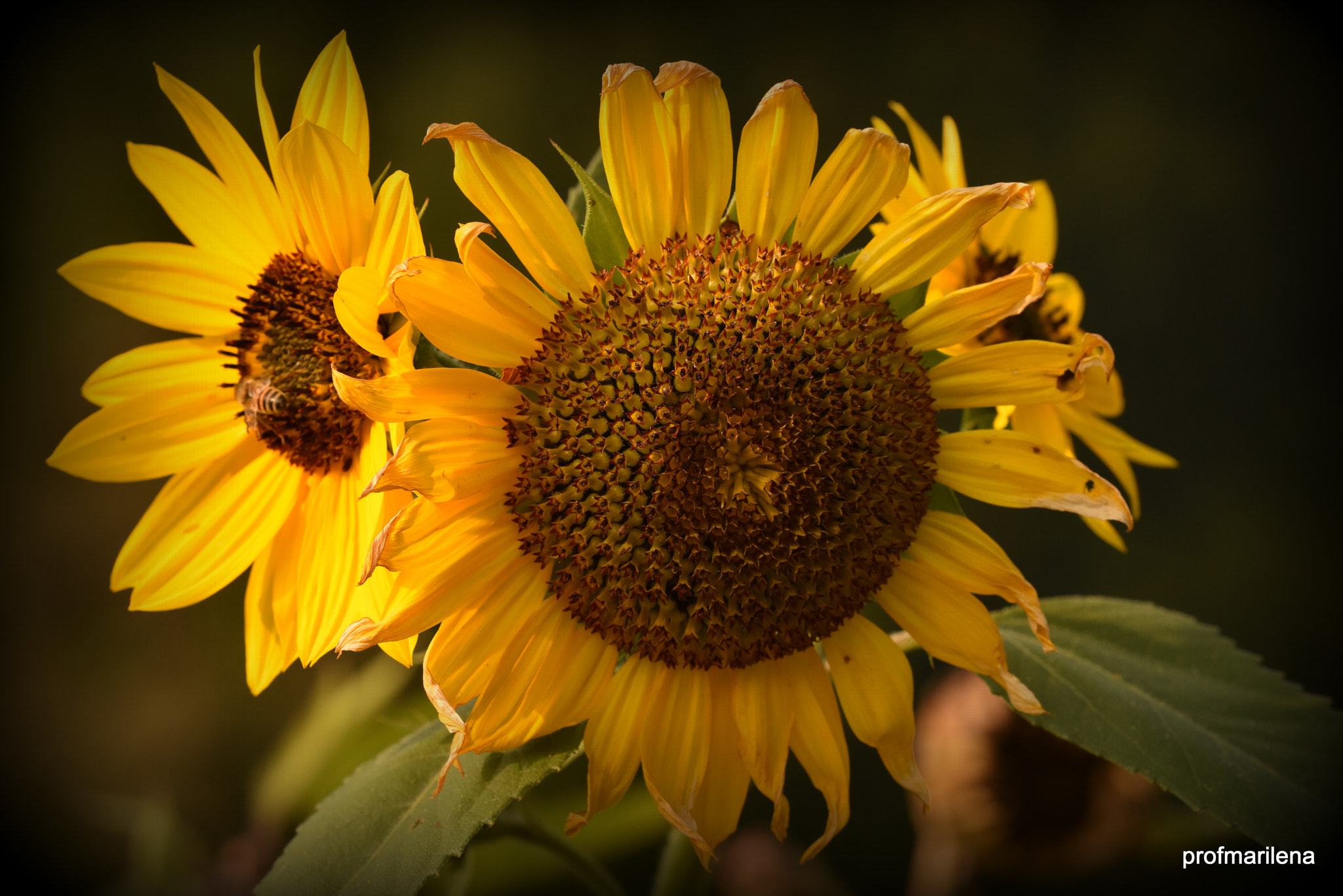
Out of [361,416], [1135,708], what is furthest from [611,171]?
[1135,708]

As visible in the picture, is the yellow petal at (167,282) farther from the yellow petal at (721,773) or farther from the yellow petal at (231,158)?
the yellow petal at (721,773)

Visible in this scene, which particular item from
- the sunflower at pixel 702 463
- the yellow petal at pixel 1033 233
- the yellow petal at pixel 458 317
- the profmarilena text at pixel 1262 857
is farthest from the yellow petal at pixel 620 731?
the yellow petal at pixel 1033 233

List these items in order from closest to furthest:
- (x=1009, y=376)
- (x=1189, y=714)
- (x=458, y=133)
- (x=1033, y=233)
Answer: (x=458, y=133), (x=1009, y=376), (x=1189, y=714), (x=1033, y=233)

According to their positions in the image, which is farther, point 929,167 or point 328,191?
point 929,167

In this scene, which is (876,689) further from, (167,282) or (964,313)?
(167,282)

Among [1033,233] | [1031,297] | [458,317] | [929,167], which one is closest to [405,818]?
[458,317]

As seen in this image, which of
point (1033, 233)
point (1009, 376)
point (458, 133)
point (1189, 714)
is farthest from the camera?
point (1033, 233)

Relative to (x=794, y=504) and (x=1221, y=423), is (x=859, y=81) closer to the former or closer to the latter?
(x=1221, y=423)
